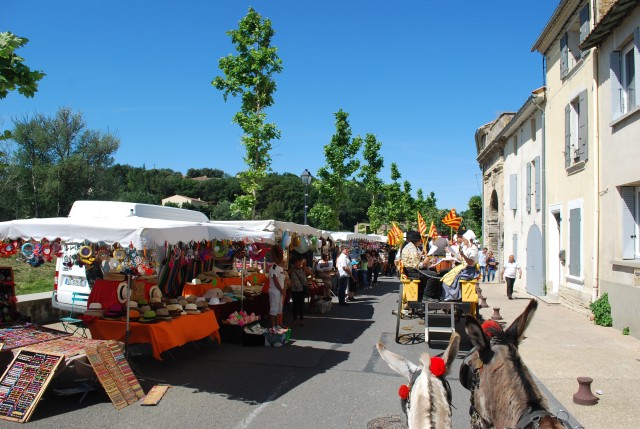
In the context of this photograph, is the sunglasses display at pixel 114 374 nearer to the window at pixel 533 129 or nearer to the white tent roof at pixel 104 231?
the white tent roof at pixel 104 231

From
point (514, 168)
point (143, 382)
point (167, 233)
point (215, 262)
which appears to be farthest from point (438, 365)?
point (514, 168)

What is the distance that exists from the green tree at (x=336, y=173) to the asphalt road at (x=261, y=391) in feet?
59.7

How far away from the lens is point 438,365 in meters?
2.63

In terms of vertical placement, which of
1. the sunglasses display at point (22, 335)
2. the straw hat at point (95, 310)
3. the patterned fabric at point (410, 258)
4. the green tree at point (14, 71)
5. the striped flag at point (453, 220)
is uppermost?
the green tree at point (14, 71)

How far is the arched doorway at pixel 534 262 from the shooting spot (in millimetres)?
16891

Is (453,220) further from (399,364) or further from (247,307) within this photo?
(399,364)

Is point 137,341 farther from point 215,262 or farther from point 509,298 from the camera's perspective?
point 509,298

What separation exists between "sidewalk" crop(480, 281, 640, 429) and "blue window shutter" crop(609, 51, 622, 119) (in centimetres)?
A: 477

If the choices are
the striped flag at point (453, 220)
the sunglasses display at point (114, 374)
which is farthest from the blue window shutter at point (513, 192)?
the sunglasses display at point (114, 374)

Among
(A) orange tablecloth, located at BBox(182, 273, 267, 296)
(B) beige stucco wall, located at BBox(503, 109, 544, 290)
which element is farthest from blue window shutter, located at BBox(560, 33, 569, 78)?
(A) orange tablecloth, located at BBox(182, 273, 267, 296)

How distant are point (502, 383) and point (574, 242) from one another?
12693 mm

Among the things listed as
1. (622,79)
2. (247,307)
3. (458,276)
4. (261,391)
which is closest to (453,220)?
(458,276)

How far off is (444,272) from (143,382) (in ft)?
19.6

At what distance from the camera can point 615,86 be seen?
36.0 feet
